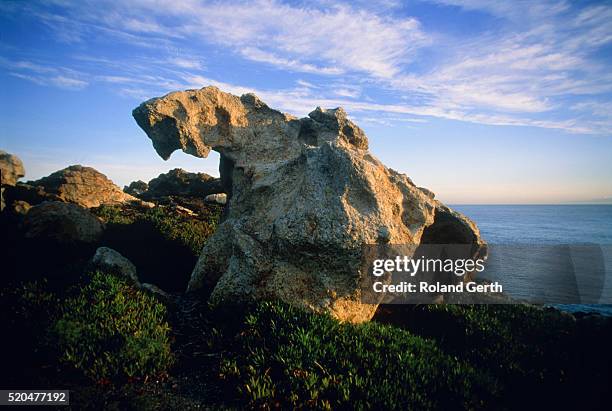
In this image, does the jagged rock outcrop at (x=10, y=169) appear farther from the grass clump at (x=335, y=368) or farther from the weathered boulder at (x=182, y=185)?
the grass clump at (x=335, y=368)

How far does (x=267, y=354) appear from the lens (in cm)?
808

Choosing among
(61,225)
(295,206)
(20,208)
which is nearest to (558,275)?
(295,206)

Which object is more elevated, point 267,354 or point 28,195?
point 28,195

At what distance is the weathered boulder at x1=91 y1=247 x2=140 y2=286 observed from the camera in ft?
37.2

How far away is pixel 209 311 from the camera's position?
33.9 ft

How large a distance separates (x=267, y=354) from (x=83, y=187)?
2443cm

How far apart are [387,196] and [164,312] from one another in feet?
25.4

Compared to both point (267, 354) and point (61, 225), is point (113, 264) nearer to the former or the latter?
point (61, 225)

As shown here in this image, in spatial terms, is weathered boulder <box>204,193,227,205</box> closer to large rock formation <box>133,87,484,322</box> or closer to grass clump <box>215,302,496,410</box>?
large rock formation <box>133,87,484,322</box>

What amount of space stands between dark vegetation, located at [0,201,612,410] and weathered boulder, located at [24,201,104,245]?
2.65 meters

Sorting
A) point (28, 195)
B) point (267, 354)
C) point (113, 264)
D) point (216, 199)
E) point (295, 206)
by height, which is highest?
point (28, 195)

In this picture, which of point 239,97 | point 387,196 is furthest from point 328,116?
point 387,196

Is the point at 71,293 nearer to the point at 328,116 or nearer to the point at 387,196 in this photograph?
the point at 387,196

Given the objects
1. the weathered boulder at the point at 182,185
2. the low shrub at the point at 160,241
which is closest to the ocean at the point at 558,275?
the low shrub at the point at 160,241
